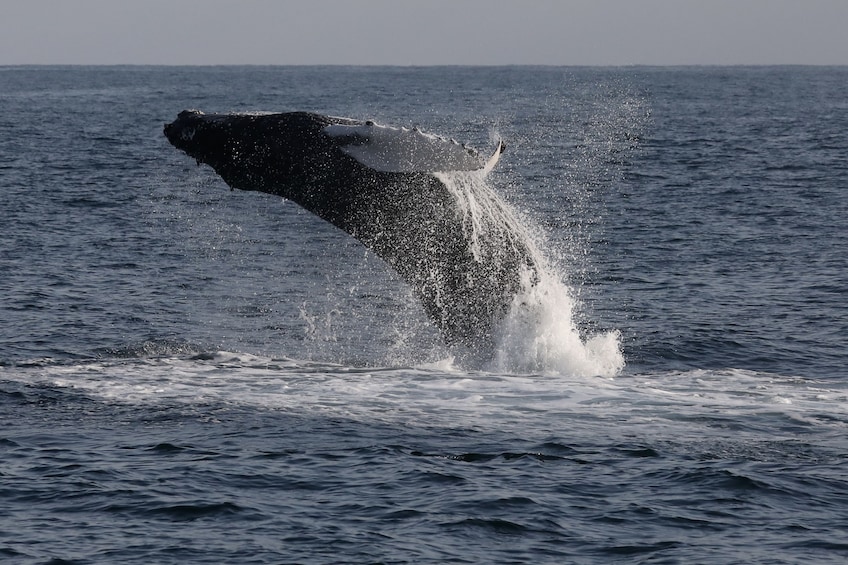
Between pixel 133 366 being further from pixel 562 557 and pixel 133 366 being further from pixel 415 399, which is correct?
pixel 562 557

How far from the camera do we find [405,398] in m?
17.5

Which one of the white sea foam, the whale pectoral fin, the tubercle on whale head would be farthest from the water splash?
the tubercle on whale head

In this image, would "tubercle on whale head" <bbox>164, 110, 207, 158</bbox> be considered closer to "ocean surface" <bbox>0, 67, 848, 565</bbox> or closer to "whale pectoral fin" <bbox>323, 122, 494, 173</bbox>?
"whale pectoral fin" <bbox>323, 122, 494, 173</bbox>

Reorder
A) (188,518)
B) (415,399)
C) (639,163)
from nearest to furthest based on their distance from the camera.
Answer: (188,518), (415,399), (639,163)

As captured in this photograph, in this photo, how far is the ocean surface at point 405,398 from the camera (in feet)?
42.5

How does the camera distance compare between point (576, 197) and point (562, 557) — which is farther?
point (576, 197)

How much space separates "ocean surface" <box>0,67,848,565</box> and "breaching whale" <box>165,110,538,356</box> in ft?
2.71

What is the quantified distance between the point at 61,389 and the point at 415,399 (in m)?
4.94

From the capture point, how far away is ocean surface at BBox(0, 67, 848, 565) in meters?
13.0

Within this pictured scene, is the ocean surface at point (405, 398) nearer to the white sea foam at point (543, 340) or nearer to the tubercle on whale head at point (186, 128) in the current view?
the white sea foam at point (543, 340)

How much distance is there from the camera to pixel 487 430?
15.9m

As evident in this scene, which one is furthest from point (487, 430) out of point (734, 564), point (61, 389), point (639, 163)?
point (639, 163)

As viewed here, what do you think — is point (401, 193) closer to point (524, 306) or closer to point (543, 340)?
point (524, 306)

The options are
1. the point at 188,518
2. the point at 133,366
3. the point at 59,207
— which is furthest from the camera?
the point at 59,207
